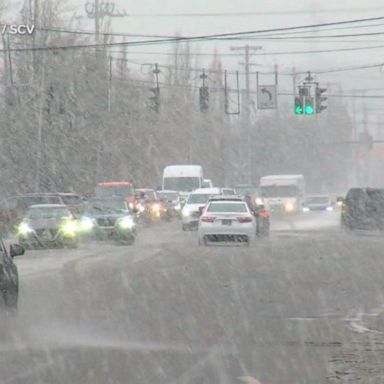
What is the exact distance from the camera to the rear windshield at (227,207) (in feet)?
118

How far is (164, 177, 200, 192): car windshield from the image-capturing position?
6625 cm

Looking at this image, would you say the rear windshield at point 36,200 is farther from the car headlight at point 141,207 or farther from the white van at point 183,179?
the white van at point 183,179

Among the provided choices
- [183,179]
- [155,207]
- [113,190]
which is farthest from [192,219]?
[183,179]

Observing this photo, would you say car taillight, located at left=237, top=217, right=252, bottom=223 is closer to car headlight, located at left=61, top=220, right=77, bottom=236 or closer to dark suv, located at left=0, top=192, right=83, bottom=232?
car headlight, located at left=61, top=220, right=77, bottom=236

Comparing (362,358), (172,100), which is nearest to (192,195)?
(362,358)

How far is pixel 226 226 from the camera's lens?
3538cm

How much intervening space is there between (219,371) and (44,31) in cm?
5589

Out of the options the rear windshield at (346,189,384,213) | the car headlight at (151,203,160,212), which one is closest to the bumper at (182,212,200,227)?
the rear windshield at (346,189,384,213)

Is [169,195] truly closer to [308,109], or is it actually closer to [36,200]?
[308,109]

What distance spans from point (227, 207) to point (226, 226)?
1.01 meters

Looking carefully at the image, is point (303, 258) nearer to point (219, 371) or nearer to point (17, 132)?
point (219, 371)

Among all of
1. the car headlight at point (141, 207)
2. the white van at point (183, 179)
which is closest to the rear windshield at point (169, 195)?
the white van at point (183, 179)

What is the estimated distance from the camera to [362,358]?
11.9m

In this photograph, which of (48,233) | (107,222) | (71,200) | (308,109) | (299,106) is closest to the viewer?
(48,233)
